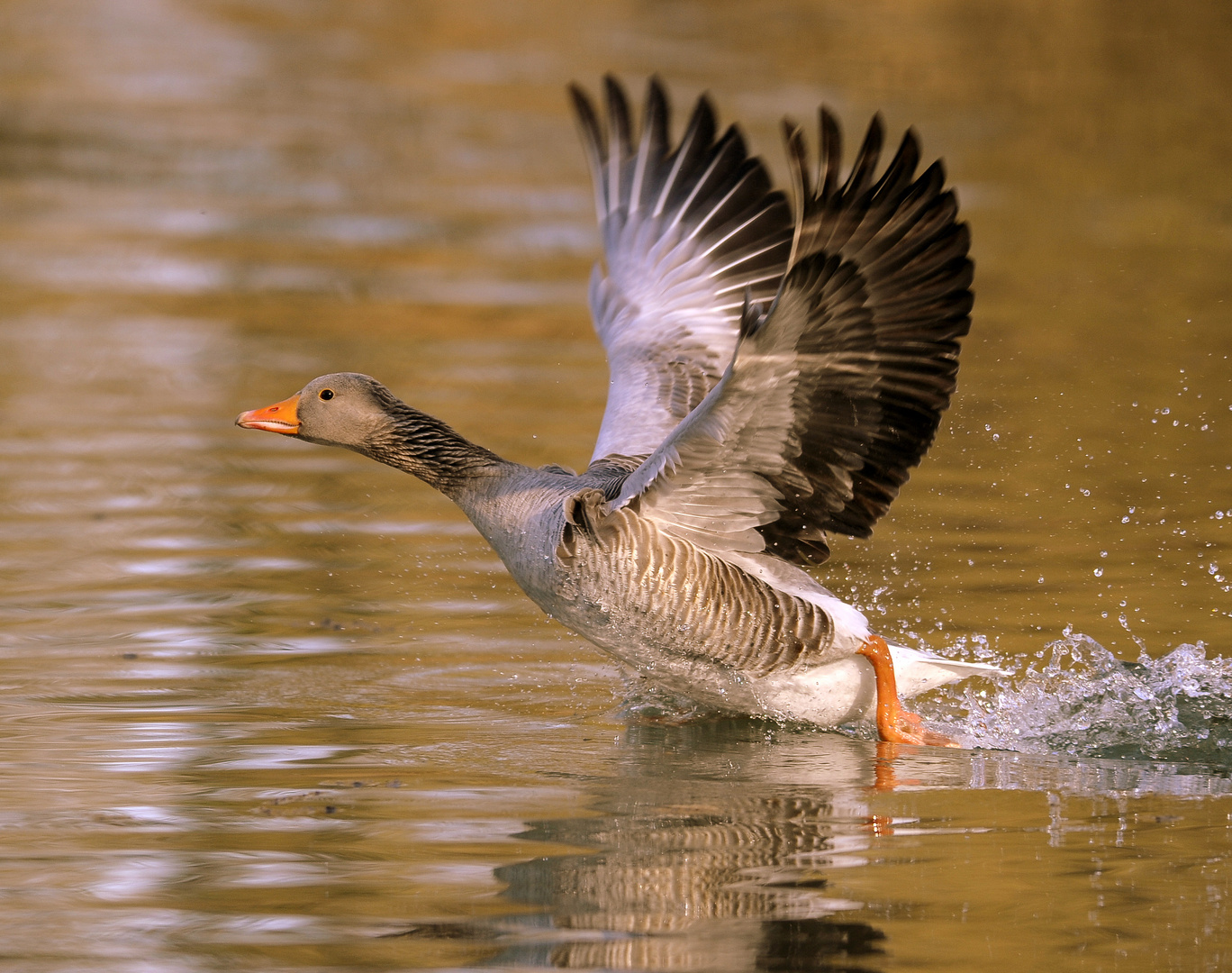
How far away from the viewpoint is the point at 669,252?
9.09m

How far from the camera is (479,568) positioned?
31.4 feet

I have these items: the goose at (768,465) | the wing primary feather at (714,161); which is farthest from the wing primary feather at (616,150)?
the goose at (768,465)

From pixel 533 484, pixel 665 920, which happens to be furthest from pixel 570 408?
pixel 665 920

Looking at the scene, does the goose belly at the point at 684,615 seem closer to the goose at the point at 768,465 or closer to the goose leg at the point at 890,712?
the goose at the point at 768,465

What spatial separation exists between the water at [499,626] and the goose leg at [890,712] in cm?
17

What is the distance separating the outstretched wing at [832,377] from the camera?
20.0ft

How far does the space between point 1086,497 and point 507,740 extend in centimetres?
488

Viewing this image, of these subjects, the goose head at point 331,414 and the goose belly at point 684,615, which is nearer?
the goose belly at point 684,615

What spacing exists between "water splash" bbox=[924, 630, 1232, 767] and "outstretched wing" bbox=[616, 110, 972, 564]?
0.97 metres

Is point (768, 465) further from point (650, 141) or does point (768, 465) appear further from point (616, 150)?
point (616, 150)

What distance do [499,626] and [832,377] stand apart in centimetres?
274

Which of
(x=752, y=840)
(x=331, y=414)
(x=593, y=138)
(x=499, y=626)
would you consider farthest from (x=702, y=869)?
(x=593, y=138)

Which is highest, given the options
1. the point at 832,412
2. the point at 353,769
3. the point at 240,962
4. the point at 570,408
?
the point at 570,408

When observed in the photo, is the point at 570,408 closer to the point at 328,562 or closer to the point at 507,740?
the point at 328,562
